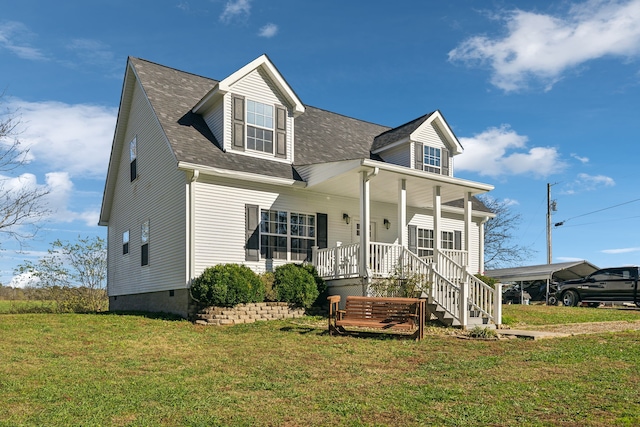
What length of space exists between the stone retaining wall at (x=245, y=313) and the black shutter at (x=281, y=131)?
16.5 feet

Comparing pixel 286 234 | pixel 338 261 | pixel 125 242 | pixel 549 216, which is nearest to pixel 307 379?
pixel 338 261

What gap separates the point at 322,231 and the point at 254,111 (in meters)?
4.28

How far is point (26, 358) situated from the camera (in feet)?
31.4

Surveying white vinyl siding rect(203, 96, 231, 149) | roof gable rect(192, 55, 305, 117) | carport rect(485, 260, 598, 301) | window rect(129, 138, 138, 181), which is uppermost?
roof gable rect(192, 55, 305, 117)

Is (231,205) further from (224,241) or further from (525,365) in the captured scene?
(525,365)

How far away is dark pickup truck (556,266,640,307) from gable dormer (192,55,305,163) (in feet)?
47.0

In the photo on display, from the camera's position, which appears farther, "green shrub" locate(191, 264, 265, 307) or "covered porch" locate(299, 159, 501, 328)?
"green shrub" locate(191, 264, 265, 307)

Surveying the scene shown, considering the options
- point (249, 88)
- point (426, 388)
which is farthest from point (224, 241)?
point (426, 388)

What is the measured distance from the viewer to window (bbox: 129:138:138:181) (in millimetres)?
19469

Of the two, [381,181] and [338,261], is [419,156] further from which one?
[338,261]

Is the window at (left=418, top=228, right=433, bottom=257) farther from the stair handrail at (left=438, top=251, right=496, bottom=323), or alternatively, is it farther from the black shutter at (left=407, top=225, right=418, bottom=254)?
the stair handrail at (left=438, top=251, right=496, bottom=323)

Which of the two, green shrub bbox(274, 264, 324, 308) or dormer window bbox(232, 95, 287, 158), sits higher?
dormer window bbox(232, 95, 287, 158)

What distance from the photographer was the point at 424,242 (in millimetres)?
21172

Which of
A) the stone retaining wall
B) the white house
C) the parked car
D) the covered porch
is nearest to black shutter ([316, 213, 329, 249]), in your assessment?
the white house
